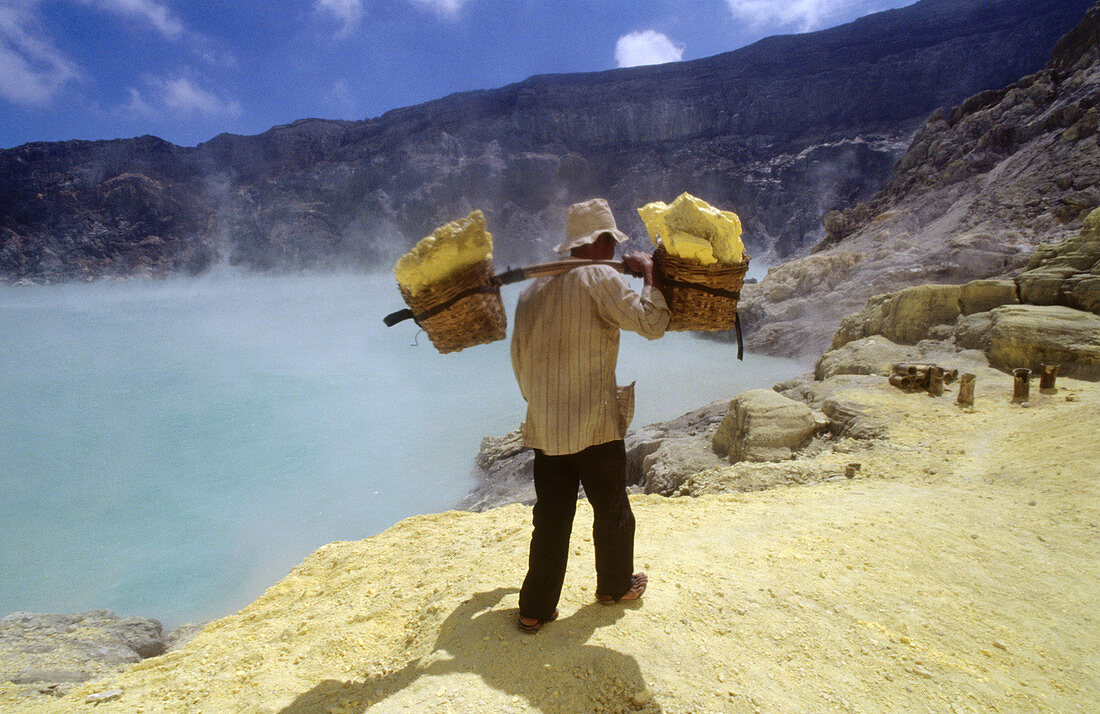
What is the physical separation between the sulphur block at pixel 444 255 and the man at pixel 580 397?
29 cm

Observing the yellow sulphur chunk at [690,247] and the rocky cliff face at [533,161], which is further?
the rocky cliff face at [533,161]

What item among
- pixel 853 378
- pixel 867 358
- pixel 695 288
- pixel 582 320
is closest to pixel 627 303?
pixel 582 320

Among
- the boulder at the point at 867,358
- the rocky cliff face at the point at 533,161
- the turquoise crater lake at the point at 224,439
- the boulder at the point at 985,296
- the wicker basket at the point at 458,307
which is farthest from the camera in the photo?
the rocky cliff face at the point at 533,161

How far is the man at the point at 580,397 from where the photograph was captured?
189 cm

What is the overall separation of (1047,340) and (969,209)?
10584mm

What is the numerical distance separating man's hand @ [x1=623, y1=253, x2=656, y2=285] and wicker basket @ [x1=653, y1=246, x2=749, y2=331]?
0.05 m

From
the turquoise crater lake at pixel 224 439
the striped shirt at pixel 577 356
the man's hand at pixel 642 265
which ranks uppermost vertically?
the man's hand at pixel 642 265

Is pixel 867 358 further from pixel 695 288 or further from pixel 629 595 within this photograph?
pixel 629 595

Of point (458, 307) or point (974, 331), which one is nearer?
point (458, 307)

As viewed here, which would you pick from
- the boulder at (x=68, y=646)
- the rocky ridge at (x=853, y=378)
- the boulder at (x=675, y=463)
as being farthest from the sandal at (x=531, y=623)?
the boulder at (x=675, y=463)

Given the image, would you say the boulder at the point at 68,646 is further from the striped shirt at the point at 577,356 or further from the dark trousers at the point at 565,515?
the striped shirt at the point at 577,356

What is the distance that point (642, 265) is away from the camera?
2008mm

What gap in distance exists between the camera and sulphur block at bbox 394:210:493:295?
203cm

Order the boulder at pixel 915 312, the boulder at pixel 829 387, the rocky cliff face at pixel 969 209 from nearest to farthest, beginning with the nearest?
the boulder at pixel 829 387
the boulder at pixel 915 312
the rocky cliff face at pixel 969 209
